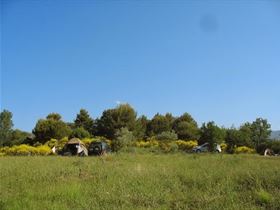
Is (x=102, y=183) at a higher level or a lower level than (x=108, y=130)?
lower

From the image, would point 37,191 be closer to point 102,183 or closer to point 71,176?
point 102,183

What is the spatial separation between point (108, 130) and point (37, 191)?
188 ft

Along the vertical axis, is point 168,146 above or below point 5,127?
below

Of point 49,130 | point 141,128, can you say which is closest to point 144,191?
point 49,130

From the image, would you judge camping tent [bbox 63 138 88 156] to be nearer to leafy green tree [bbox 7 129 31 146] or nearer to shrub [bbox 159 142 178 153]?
shrub [bbox 159 142 178 153]

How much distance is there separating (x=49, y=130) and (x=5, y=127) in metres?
6.17

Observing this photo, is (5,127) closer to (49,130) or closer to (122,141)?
(49,130)

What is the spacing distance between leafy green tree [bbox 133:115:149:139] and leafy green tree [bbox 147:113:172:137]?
3.25ft

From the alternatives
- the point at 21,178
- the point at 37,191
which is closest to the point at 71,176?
the point at 21,178

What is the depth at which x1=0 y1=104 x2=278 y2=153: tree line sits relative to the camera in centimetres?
5616

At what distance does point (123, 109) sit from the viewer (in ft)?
228

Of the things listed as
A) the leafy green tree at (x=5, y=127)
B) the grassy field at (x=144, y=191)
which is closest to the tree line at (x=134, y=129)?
the leafy green tree at (x=5, y=127)

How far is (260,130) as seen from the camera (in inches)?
2662

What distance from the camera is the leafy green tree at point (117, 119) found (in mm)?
68438
